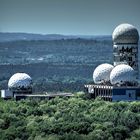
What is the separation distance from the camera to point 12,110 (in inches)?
2675

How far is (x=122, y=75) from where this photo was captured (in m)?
73.3

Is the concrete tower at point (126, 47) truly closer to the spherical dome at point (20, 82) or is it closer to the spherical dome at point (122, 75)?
the spherical dome at point (122, 75)

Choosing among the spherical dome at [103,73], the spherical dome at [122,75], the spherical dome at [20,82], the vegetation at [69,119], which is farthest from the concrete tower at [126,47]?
the spherical dome at [20,82]

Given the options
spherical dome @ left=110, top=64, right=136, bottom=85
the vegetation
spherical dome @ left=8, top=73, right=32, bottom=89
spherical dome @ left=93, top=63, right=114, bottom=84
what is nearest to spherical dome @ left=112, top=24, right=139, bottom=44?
spherical dome @ left=93, top=63, right=114, bottom=84

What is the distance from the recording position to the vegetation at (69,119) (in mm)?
56594

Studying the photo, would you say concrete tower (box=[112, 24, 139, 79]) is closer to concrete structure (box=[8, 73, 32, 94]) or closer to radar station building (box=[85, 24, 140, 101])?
radar station building (box=[85, 24, 140, 101])

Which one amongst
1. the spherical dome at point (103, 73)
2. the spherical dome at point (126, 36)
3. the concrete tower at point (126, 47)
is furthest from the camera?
the spherical dome at point (126, 36)

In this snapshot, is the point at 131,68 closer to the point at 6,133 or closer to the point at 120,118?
the point at 120,118

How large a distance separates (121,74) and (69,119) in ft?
39.3

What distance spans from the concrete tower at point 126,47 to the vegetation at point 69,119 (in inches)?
190

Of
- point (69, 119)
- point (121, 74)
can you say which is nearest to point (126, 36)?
point (121, 74)

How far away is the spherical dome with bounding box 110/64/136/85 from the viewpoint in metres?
73.4

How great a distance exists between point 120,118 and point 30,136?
8.59 meters

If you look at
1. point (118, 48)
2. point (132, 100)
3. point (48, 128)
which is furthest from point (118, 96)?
point (48, 128)
